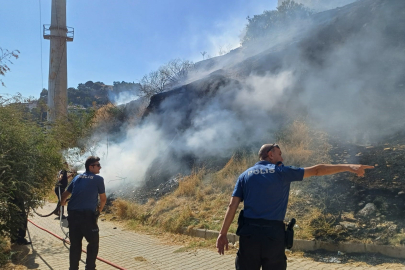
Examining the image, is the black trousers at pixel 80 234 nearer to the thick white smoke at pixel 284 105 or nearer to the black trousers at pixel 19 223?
the black trousers at pixel 19 223

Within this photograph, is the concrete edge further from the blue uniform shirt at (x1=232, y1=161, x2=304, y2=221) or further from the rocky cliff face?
the rocky cliff face

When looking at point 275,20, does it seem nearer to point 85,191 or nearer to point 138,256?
point 138,256

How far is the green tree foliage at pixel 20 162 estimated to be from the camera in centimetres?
472

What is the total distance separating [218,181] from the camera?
29.3 feet

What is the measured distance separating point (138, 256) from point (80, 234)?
1885 mm

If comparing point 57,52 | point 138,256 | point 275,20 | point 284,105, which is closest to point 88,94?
point 57,52

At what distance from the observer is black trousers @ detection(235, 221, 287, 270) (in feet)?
8.64

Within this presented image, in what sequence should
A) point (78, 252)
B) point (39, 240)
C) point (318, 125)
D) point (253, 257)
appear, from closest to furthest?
1. point (253, 257)
2. point (78, 252)
3. point (39, 240)
4. point (318, 125)

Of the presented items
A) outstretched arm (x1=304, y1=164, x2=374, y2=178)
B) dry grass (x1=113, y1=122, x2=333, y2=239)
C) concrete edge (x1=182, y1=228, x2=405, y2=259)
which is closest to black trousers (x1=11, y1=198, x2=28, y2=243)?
dry grass (x1=113, y1=122, x2=333, y2=239)

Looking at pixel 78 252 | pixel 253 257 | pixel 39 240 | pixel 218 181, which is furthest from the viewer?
pixel 218 181

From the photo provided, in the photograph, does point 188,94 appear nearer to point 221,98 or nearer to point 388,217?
point 221,98

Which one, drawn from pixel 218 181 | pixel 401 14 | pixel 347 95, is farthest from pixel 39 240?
pixel 401 14

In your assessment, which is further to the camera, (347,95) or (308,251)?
(347,95)

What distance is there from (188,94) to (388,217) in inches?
423
